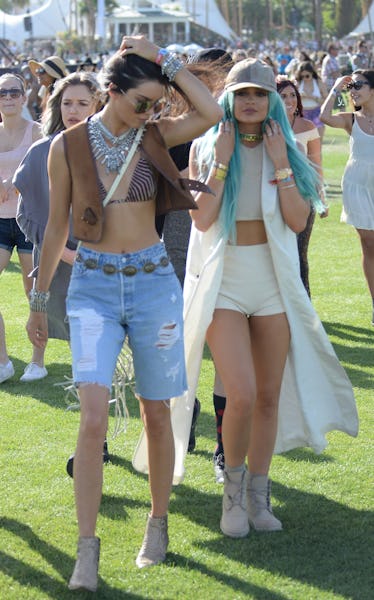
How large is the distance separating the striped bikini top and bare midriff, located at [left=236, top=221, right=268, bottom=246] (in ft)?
2.20

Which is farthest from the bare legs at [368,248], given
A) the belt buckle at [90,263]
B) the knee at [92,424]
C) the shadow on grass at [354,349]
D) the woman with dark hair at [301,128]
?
the knee at [92,424]

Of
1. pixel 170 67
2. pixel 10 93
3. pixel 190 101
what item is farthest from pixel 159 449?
pixel 10 93

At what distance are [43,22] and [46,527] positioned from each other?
110 m

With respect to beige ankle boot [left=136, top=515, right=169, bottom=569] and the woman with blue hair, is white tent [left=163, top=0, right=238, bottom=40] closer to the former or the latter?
the woman with blue hair

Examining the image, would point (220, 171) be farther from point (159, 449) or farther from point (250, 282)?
point (159, 449)

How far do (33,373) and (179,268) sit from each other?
7.39ft

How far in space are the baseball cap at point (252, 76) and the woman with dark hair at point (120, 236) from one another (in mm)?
442

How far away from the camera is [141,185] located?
421 centimetres

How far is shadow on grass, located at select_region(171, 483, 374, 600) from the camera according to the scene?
14.5 ft

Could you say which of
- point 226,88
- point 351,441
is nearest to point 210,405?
point 351,441

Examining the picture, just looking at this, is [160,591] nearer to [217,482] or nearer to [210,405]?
[217,482]

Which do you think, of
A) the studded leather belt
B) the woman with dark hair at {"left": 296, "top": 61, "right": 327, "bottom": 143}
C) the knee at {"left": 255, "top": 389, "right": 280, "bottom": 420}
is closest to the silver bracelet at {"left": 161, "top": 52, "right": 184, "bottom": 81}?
the studded leather belt

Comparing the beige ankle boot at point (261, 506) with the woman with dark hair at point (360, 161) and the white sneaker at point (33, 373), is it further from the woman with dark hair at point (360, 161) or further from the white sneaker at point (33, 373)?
the woman with dark hair at point (360, 161)

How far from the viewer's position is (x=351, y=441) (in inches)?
249
